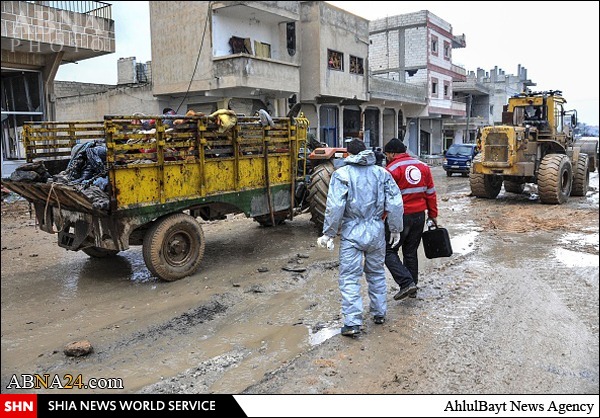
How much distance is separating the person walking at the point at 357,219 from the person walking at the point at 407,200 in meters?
0.60

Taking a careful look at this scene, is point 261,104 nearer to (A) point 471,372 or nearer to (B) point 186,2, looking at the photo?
(B) point 186,2

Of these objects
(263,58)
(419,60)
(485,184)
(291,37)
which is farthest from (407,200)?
(419,60)

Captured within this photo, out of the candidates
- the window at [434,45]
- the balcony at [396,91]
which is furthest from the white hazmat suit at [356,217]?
the window at [434,45]

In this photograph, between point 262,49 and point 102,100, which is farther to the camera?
point 102,100

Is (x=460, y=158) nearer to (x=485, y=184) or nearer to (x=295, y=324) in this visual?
(x=485, y=184)

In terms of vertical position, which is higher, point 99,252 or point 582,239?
point 99,252

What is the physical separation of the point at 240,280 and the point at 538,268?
3959mm

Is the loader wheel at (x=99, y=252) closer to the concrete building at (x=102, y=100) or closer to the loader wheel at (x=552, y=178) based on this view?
the loader wheel at (x=552, y=178)

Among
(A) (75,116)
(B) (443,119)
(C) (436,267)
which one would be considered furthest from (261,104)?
(B) (443,119)

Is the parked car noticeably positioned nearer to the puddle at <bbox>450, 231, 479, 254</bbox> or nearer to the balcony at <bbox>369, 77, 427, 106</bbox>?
the balcony at <bbox>369, 77, 427, 106</bbox>

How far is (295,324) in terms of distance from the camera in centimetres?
485

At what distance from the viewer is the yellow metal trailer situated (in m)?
5.62

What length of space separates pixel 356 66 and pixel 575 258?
18.3 meters

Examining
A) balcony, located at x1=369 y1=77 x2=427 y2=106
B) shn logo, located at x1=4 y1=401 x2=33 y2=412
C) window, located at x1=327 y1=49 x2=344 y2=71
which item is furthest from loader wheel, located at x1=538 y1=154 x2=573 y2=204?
balcony, located at x1=369 y1=77 x2=427 y2=106
